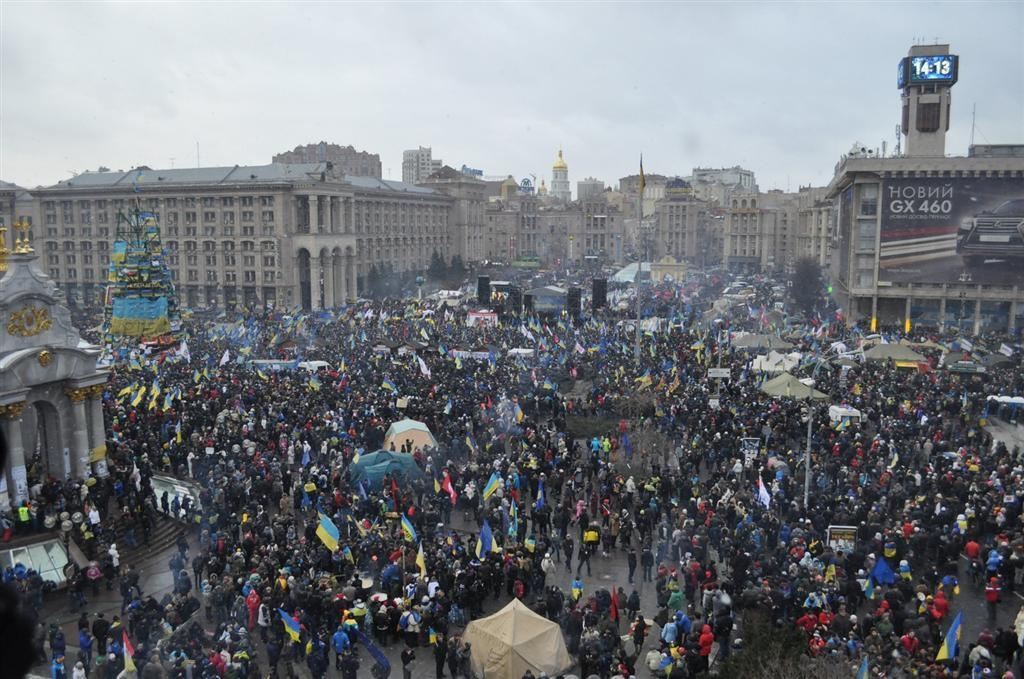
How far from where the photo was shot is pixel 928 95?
61.1 metres

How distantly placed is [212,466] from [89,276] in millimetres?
69489

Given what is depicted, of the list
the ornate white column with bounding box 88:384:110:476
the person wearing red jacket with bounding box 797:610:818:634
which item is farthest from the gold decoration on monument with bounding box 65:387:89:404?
the person wearing red jacket with bounding box 797:610:818:634

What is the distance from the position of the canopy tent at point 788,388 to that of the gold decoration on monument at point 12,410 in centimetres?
2250

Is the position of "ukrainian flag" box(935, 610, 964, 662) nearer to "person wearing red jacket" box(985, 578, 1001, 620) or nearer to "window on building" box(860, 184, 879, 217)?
"person wearing red jacket" box(985, 578, 1001, 620)

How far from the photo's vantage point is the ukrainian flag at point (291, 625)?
47.3ft

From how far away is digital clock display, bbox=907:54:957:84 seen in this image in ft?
196

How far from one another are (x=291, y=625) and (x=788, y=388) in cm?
2047

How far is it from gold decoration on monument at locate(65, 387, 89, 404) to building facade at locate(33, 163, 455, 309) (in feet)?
174

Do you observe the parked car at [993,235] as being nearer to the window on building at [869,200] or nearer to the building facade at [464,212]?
the window on building at [869,200]

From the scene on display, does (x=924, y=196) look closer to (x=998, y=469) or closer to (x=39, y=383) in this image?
(x=998, y=469)

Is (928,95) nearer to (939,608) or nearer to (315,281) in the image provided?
(315,281)

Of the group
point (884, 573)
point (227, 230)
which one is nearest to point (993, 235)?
point (884, 573)

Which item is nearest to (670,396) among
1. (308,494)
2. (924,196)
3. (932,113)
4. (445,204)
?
(308,494)

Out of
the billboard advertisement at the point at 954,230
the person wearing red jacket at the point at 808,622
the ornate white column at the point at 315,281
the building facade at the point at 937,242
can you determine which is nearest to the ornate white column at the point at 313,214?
the ornate white column at the point at 315,281
